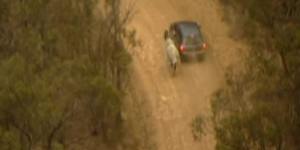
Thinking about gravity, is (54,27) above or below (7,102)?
above

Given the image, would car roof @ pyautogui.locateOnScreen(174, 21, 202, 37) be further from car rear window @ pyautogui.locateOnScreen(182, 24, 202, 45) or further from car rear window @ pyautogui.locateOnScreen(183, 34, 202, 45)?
car rear window @ pyautogui.locateOnScreen(183, 34, 202, 45)

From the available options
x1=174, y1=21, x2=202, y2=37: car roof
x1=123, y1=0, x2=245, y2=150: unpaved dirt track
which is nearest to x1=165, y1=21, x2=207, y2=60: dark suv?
x1=174, y1=21, x2=202, y2=37: car roof

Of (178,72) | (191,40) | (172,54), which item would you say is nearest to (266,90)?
(172,54)

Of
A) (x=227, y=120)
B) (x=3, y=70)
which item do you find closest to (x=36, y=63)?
(x=3, y=70)

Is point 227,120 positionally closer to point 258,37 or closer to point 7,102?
point 7,102

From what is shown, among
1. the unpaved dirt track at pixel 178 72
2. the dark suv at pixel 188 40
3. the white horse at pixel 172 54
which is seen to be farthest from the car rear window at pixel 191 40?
the unpaved dirt track at pixel 178 72

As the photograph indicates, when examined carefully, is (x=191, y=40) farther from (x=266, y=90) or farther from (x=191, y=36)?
(x=266, y=90)
